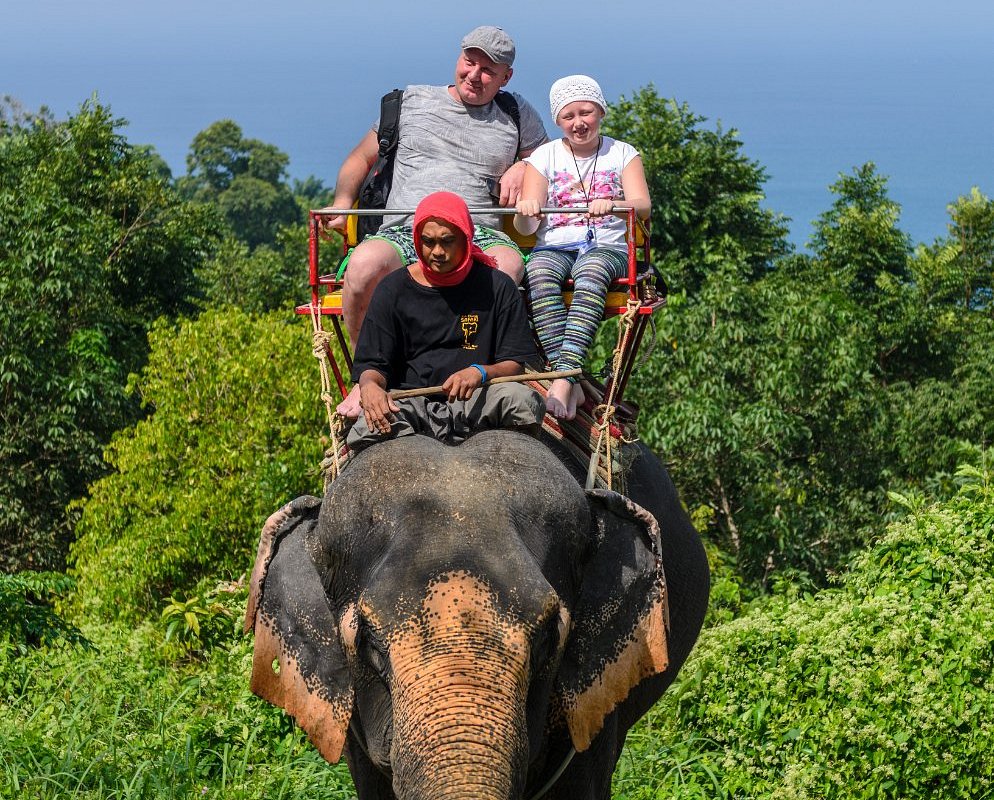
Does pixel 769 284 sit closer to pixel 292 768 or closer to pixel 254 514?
pixel 254 514

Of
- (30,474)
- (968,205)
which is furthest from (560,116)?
(968,205)

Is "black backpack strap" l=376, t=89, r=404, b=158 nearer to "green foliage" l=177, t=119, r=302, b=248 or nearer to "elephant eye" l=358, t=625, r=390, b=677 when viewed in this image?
"elephant eye" l=358, t=625, r=390, b=677

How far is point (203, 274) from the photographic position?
87.2 ft

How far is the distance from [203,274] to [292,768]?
19.8m

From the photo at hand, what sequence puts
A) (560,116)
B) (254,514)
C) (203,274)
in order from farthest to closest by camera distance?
(203,274), (254,514), (560,116)

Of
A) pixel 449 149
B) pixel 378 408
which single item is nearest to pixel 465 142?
pixel 449 149

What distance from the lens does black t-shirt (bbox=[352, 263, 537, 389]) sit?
466cm

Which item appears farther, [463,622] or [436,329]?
[436,329]

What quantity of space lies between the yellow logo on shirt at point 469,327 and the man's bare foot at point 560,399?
0.34 meters

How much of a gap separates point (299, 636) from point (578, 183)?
260 centimetres

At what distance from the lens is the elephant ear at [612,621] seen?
13.3 ft

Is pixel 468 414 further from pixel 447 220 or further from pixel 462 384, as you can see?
pixel 447 220

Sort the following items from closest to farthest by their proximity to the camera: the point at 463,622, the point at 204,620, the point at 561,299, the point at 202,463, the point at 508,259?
the point at 463,622 < the point at 508,259 < the point at 561,299 < the point at 204,620 < the point at 202,463

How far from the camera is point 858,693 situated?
7.63 meters
